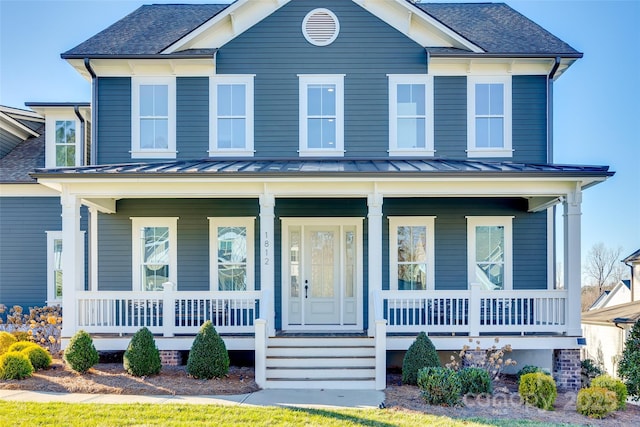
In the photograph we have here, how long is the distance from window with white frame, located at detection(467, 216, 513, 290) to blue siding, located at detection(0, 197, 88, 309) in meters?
10.1

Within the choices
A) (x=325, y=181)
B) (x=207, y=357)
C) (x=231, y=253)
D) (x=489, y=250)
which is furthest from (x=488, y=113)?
(x=207, y=357)

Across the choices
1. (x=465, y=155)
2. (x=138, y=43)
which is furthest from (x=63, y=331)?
(x=465, y=155)

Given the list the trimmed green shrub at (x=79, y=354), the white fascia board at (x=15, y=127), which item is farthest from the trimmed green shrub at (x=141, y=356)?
the white fascia board at (x=15, y=127)

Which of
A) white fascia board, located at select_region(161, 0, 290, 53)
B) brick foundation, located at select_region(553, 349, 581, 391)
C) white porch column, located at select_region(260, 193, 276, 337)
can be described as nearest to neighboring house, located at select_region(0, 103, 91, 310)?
white fascia board, located at select_region(161, 0, 290, 53)

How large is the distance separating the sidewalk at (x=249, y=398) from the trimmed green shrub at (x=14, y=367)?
0.58 metres

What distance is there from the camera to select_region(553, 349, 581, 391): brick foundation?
10500mm

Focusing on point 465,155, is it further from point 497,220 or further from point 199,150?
point 199,150

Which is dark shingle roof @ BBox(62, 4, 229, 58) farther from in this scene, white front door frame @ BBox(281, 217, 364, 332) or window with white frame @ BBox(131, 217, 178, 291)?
white front door frame @ BBox(281, 217, 364, 332)

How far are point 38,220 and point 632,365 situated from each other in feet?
47.9

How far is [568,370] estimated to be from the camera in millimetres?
10523

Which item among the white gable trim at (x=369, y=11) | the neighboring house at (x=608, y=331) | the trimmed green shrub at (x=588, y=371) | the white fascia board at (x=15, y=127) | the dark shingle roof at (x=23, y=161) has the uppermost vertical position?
the white gable trim at (x=369, y=11)

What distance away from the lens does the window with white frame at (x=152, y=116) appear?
12.9 metres

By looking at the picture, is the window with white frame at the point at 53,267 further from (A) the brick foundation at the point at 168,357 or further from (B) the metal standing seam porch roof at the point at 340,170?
(A) the brick foundation at the point at 168,357

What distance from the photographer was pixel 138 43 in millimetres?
13477
